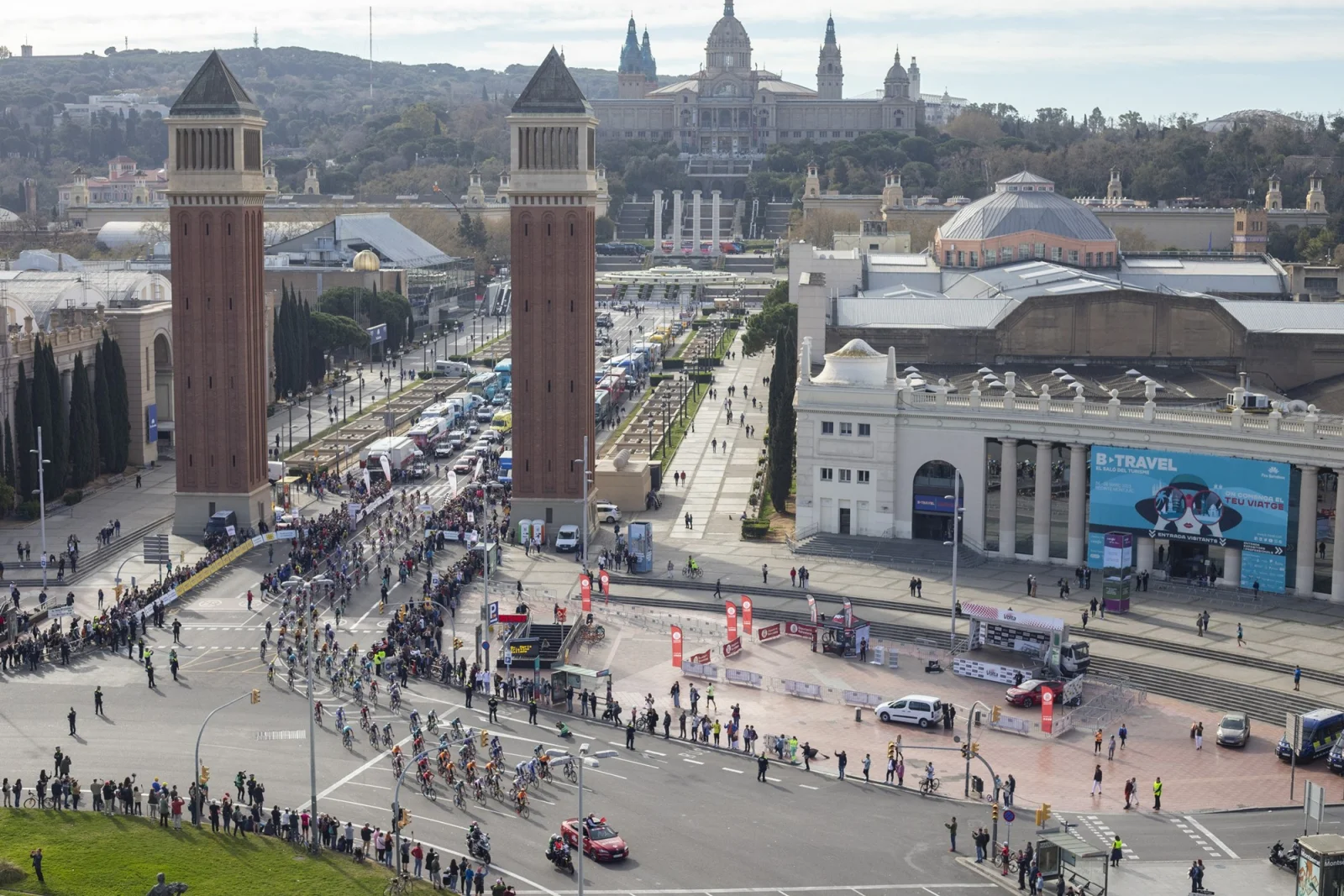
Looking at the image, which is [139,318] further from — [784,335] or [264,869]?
[264,869]

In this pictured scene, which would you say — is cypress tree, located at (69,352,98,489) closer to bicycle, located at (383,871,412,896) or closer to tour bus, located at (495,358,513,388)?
tour bus, located at (495,358,513,388)

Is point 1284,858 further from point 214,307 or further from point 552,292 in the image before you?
point 214,307

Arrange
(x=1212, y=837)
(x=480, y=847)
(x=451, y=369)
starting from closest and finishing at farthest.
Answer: (x=480, y=847) → (x=1212, y=837) → (x=451, y=369)

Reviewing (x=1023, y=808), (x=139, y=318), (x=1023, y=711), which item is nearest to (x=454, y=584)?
(x=1023, y=711)

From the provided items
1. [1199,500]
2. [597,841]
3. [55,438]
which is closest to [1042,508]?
[1199,500]

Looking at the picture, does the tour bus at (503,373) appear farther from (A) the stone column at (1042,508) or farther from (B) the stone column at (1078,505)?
Result: (B) the stone column at (1078,505)

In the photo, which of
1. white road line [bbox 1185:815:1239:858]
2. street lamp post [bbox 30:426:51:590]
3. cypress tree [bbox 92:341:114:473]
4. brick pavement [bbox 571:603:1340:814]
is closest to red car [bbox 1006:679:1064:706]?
brick pavement [bbox 571:603:1340:814]
